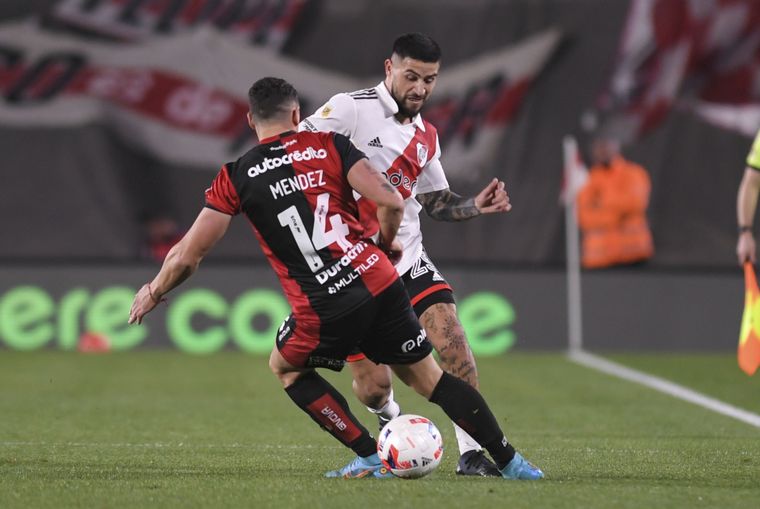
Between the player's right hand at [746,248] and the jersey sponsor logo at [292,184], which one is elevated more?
the jersey sponsor logo at [292,184]

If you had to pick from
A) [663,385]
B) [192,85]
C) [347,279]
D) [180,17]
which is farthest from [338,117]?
[180,17]

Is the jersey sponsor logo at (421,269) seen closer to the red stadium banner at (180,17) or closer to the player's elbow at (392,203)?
the player's elbow at (392,203)

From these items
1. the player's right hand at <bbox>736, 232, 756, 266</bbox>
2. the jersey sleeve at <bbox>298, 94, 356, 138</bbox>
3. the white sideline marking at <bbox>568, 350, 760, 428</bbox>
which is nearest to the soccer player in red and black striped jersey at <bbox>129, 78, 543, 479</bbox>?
the jersey sleeve at <bbox>298, 94, 356, 138</bbox>

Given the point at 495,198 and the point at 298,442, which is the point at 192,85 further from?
the point at 495,198

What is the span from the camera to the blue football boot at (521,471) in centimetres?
604

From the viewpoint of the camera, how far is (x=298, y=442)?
310 inches

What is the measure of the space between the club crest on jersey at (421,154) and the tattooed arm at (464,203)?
192mm

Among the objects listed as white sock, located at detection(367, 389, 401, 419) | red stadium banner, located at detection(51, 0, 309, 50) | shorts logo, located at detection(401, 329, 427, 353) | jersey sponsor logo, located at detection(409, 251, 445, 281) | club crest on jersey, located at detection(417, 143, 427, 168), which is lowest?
white sock, located at detection(367, 389, 401, 419)

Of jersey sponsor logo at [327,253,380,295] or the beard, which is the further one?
the beard

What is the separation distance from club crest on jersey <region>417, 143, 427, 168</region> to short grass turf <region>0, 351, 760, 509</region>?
1.48m

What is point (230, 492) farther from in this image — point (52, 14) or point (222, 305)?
point (52, 14)

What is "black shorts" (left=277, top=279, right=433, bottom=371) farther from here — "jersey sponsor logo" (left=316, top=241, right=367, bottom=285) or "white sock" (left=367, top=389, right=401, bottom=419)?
"white sock" (left=367, top=389, right=401, bottom=419)

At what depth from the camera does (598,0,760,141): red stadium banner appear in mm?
15938

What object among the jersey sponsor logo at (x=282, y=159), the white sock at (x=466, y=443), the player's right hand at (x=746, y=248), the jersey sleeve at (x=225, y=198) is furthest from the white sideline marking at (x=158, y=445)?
the player's right hand at (x=746, y=248)
